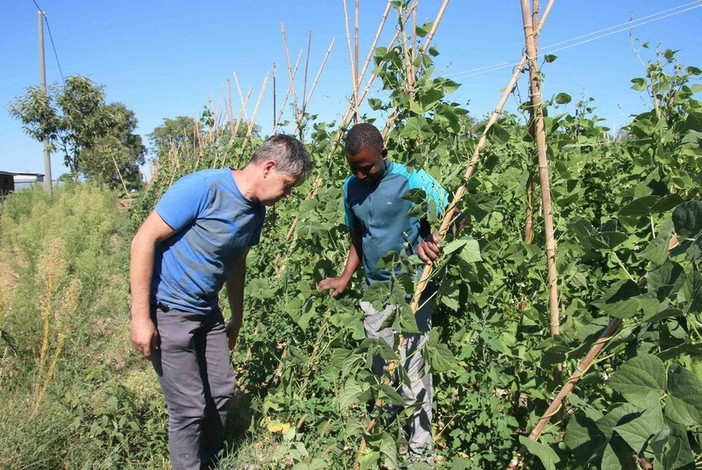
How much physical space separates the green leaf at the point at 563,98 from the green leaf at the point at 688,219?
2.79ft

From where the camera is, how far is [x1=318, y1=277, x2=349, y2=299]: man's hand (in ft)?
7.88

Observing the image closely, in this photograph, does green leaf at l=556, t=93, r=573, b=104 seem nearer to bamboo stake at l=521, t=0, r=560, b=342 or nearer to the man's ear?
bamboo stake at l=521, t=0, r=560, b=342

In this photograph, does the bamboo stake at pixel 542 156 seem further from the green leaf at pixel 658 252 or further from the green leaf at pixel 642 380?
the green leaf at pixel 642 380

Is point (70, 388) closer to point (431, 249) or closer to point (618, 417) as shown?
point (431, 249)

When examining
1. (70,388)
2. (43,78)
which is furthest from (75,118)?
(70,388)

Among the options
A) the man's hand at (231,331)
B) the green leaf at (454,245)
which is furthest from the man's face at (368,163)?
the man's hand at (231,331)

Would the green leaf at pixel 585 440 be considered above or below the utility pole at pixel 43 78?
below

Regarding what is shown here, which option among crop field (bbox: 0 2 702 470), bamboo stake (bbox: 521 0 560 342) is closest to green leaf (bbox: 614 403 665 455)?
crop field (bbox: 0 2 702 470)

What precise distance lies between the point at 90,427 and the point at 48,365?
1015mm

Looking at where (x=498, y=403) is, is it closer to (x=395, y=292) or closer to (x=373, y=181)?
(x=395, y=292)

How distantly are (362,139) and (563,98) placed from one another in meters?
0.76

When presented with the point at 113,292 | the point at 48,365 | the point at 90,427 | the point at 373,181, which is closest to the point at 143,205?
the point at 113,292

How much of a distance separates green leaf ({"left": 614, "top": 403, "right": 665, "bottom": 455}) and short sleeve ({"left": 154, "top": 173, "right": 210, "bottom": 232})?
163 centimetres

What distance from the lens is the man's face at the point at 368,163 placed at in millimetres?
2096
